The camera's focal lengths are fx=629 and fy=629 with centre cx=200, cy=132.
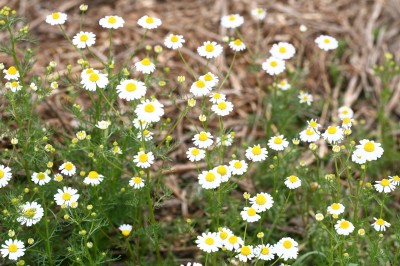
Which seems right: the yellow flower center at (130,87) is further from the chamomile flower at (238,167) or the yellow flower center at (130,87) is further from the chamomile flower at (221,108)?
the chamomile flower at (238,167)

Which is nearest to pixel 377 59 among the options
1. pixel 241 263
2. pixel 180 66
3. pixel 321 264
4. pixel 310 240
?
pixel 180 66

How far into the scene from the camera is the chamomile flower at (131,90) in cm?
307

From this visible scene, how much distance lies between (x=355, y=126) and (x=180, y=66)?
4.82 ft

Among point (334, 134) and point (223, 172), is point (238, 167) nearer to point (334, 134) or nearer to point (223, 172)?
point (223, 172)

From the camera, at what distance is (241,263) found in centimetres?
314

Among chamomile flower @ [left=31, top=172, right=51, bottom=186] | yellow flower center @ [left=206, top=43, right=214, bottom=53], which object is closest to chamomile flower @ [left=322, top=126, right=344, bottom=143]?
yellow flower center @ [left=206, top=43, right=214, bottom=53]

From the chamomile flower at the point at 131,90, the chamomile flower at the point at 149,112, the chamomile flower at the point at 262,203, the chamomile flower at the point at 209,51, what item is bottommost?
the chamomile flower at the point at 262,203

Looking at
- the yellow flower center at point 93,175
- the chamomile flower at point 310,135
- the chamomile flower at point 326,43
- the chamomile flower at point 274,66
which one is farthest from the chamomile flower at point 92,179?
the chamomile flower at point 326,43

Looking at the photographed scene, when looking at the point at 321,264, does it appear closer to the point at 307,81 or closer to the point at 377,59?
the point at 307,81

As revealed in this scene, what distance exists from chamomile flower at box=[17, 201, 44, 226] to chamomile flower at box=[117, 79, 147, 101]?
70 centimetres

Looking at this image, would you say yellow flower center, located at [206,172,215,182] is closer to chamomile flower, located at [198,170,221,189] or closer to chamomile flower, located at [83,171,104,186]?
chamomile flower, located at [198,170,221,189]

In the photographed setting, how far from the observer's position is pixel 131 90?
3098 millimetres

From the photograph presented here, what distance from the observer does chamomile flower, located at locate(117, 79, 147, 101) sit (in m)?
3.07

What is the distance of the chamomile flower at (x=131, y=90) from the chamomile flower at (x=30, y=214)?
70 cm
